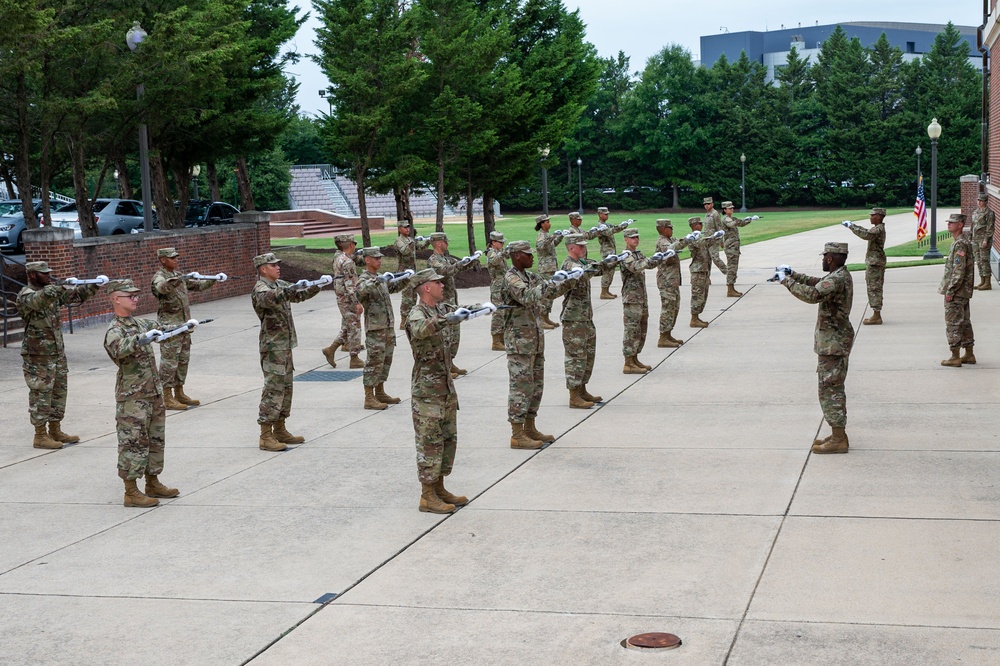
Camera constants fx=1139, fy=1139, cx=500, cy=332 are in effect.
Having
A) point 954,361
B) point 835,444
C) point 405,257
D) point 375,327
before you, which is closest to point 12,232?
point 405,257

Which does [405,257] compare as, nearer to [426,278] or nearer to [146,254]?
[146,254]

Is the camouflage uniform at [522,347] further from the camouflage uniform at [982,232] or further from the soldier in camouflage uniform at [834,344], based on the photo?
the camouflage uniform at [982,232]

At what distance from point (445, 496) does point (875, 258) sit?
1158 centimetres

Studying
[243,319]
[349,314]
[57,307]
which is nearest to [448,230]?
[243,319]

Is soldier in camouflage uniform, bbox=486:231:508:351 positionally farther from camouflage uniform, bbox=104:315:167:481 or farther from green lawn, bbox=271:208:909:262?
green lawn, bbox=271:208:909:262

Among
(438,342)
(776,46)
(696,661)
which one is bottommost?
(696,661)

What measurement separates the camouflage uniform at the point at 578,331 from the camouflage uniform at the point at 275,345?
2.85 metres

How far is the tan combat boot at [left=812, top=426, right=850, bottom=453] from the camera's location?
10867 millimetres

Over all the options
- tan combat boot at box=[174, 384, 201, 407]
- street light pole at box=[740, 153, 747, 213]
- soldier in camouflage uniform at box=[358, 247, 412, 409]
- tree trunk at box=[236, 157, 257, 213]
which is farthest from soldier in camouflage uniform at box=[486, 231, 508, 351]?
street light pole at box=[740, 153, 747, 213]

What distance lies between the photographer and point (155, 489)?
10.1 meters

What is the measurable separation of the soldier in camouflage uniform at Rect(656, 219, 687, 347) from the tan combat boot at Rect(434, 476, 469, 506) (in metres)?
7.64

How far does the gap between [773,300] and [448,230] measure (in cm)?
3448

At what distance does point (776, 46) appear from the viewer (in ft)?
417

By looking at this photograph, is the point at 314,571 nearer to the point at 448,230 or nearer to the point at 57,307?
the point at 57,307
